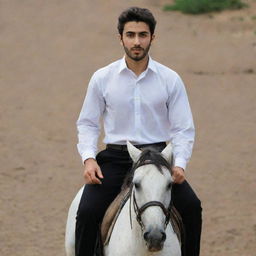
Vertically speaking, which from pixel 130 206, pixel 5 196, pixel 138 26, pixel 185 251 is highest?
pixel 138 26

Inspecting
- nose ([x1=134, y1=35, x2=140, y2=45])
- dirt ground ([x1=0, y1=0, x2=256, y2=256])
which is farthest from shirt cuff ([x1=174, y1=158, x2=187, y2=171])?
dirt ground ([x1=0, y1=0, x2=256, y2=256])

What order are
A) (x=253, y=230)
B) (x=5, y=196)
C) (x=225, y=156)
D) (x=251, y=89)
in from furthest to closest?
1. (x=251, y=89)
2. (x=225, y=156)
3. (x=5, y=196)
4. (x=253, y=230)

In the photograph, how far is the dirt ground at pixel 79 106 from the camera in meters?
9.19

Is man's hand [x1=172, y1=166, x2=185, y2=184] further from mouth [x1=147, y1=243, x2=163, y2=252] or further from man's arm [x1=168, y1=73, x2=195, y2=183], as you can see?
mouth [x1=147, y1=243, x2=163, y2=252]

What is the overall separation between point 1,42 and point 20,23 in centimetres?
180

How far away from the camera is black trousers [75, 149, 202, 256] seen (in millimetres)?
5074

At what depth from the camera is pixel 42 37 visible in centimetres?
1966

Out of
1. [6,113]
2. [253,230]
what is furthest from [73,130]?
[253,230]

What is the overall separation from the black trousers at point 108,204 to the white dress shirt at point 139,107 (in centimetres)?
18

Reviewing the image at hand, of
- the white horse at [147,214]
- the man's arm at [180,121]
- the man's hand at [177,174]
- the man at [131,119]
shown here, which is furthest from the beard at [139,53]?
the man's hand at [177,174]

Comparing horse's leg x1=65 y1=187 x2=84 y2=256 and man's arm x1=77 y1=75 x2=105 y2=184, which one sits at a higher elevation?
man's arm x1=77 y1=75 x2=105 y2=184

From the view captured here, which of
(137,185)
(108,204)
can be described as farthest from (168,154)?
(108,204)

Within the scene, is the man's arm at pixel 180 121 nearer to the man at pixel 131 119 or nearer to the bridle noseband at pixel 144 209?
the man at pixel 131 119

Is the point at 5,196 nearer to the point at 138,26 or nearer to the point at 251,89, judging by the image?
the point at 138,26
